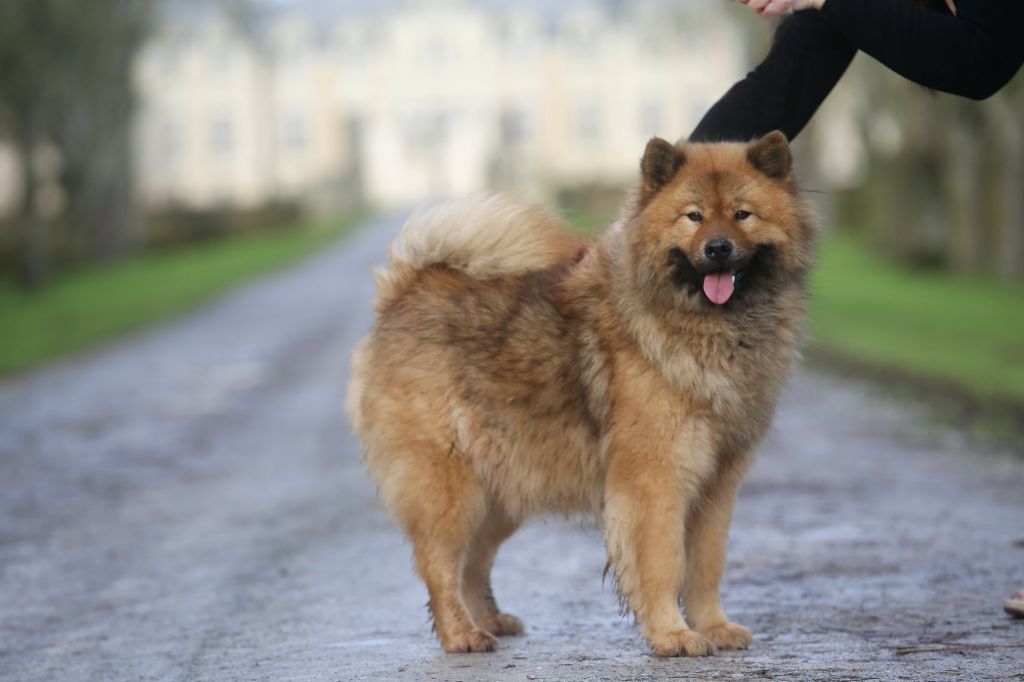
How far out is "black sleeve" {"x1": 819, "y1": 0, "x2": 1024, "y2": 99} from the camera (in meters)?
5.18

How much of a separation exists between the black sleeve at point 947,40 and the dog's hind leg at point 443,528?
195 centimetres

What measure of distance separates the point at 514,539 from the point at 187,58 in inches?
3795

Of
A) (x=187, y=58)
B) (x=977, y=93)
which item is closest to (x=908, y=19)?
(x=977, y=93)

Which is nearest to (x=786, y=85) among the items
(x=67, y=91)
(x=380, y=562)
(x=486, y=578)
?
(x=486, y=578)

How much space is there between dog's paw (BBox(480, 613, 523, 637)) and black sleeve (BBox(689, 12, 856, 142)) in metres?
1.81

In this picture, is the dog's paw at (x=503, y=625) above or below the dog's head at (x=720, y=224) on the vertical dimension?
below

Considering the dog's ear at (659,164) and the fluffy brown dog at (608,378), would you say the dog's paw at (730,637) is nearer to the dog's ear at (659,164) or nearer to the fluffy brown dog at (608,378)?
the fluffy brown dog at (608,378)

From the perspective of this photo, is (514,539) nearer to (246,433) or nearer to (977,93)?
(977,93)

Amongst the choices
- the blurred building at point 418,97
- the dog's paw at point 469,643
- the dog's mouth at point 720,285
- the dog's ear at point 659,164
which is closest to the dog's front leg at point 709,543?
the dog's mouth at point 720,285

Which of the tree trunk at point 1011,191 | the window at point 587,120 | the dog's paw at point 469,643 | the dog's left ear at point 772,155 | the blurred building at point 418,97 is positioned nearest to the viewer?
the dog's left ear at point 772,155

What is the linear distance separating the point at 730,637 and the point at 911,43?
2002mm

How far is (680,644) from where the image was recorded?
511cm

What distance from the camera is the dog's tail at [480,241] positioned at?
5.75m

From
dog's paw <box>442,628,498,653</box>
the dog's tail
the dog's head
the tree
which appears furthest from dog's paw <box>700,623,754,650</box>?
the tree
